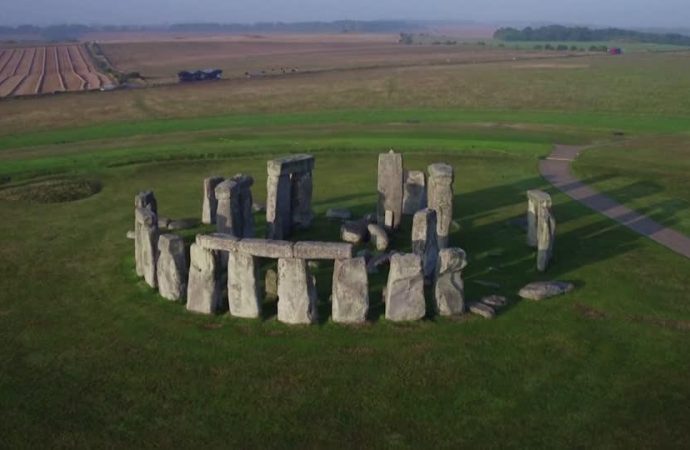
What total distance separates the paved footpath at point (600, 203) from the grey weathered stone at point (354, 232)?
9.09 metres

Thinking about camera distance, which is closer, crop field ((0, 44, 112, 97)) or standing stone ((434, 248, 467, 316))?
standing stone ((434, 248, 467, 316))

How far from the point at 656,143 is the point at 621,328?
2605 cm

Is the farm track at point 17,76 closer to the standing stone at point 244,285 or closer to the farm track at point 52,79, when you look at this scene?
the farm track at point 52,79

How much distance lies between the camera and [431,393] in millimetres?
12930

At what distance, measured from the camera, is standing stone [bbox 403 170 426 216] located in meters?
25.0

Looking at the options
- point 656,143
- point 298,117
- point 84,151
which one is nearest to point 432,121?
point 298,117

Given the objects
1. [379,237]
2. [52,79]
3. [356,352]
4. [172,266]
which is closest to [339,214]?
[379,237]

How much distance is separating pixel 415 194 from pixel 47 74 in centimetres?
7979

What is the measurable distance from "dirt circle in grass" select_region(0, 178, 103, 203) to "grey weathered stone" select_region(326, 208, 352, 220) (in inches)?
430

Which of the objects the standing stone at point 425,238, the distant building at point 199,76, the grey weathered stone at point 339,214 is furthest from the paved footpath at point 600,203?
the distant building at point 199,76

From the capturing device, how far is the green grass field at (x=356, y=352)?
11883 mm

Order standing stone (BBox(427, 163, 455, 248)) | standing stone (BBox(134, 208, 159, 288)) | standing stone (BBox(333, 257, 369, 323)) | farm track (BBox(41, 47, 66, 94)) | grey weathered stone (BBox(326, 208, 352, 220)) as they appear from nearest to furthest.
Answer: standing stone (BBox(333, 257, 369, 323))
standing stone (BBox(134, 208, 159, 288))
standing stone (BBox(427, 163, 455, 248))
grey weathered stone (BBox(326, 208, 352, 220))
farm track (BBox(41, 47, 66, 94))

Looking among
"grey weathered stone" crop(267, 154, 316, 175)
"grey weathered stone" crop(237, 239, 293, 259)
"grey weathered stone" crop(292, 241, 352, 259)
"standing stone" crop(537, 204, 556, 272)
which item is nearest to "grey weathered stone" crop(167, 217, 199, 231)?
"grey weathered stone" crop(267, 154, 316, 175)

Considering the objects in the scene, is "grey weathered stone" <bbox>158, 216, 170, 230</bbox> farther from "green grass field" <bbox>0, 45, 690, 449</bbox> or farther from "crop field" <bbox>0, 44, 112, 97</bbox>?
"crop field" <bbox>0, 44, 112, 97</bbox>
